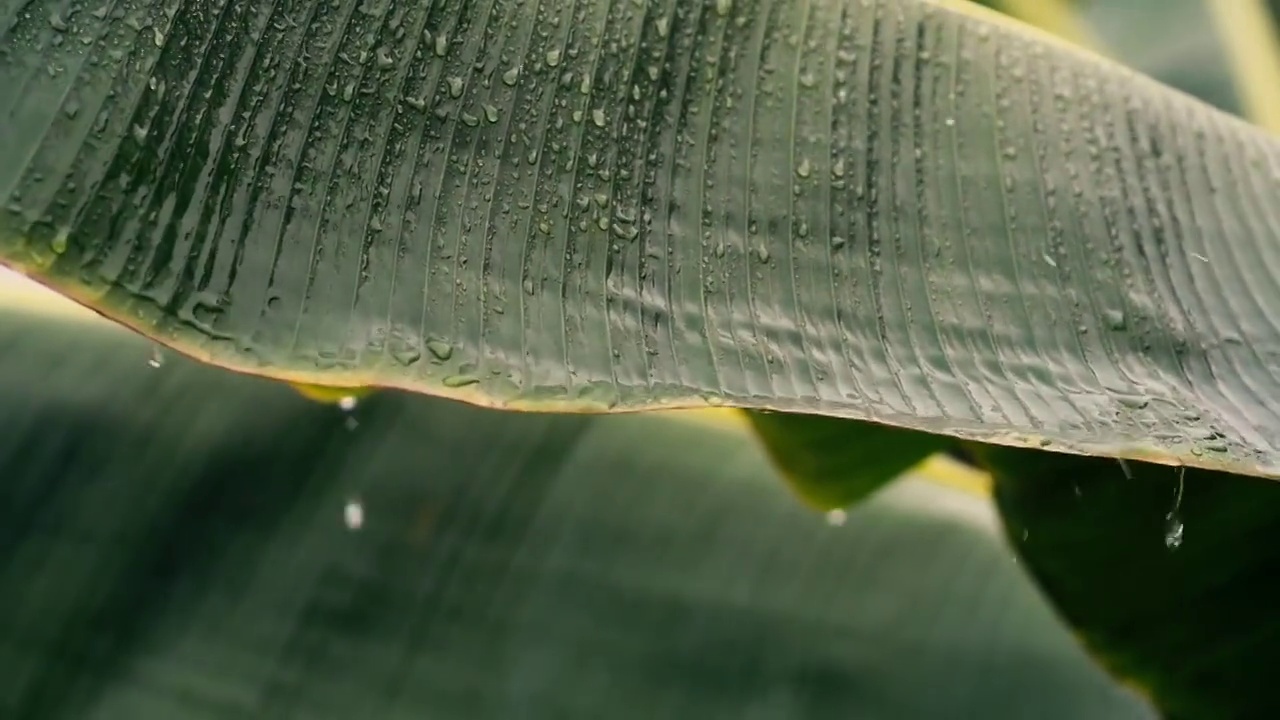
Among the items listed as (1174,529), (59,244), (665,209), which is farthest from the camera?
(1174,529)

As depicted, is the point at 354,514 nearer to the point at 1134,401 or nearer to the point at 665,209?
the point at 665,209

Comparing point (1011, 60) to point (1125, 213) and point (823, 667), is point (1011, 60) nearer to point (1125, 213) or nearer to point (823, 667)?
point (1125, 213)

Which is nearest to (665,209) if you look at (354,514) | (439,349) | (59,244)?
(439,349)

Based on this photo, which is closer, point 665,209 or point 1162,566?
point 665,209

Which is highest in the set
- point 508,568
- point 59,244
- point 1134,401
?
point 59,244

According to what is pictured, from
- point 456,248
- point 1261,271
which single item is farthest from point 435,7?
point 1261,271

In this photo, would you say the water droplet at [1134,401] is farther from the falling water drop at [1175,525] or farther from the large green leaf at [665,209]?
the falling water drop at [1175,525]
